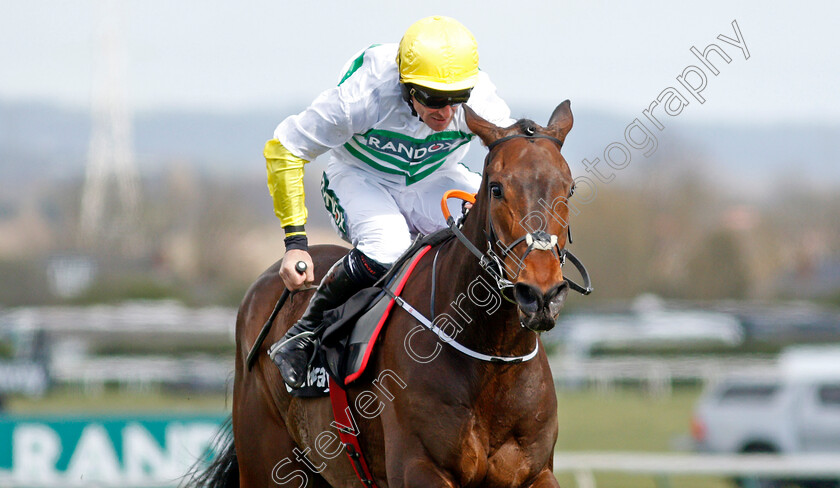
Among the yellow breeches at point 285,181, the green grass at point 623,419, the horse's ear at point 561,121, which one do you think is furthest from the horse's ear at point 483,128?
the green grass at point 623,419

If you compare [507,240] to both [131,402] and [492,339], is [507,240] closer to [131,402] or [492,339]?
[492,339]

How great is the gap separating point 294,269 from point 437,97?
3.24 feet

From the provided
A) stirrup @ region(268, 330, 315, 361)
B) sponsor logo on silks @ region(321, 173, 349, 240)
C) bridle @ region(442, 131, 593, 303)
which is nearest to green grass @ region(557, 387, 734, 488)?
sponsor logo on silks @ region(321, 173, 349, 240)

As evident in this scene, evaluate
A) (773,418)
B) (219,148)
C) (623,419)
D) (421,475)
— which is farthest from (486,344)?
(219,148)

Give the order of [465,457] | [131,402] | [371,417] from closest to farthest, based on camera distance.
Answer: [465,457]
[371,417]
[131,402]

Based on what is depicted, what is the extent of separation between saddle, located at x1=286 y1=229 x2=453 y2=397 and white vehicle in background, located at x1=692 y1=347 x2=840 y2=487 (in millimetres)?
8412

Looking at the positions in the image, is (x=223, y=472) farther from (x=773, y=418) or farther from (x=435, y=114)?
(x=773, y=418)

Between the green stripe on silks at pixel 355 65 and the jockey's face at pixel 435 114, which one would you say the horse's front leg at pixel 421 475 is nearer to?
the jockey's face at pixel 435 114

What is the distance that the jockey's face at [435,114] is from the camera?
12.9ft

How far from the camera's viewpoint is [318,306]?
4215mm

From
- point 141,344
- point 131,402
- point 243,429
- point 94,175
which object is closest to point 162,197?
point 94,175

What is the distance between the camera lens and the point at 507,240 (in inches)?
124

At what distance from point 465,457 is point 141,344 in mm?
26350

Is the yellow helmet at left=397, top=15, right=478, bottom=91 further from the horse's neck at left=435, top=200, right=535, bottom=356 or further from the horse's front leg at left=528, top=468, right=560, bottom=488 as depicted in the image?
the horse's front leg at left=528, top=468, right=560, bottom=488
